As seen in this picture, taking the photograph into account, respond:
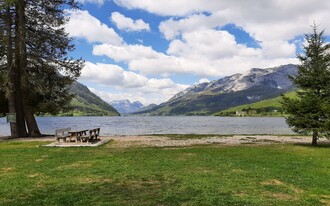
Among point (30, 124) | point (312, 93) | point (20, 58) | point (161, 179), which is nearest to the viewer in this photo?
point (161, 179)

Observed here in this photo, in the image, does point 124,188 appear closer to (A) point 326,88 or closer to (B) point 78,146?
(B) point 78,146

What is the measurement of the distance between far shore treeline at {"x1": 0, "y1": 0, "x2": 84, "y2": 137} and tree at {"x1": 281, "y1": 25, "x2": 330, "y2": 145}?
84.4ft

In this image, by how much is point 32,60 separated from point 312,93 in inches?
1228

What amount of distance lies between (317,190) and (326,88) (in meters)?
19.0

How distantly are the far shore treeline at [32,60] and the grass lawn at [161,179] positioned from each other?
55.8ft

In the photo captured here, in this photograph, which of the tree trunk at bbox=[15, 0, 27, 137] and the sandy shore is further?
the tree trunk at bbox=[15, 0, 27, 137]

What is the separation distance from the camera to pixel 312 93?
100 feet

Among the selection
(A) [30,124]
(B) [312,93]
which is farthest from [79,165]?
(A) [30,124]

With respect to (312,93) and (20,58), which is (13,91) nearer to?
(20,58)

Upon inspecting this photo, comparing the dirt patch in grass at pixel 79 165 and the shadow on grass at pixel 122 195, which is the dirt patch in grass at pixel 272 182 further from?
the dirt patch in grass at pixel 79 165

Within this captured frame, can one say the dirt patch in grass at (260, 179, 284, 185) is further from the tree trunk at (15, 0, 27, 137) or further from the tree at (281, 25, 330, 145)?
the tree trunk at (15, 0, 27, 137)

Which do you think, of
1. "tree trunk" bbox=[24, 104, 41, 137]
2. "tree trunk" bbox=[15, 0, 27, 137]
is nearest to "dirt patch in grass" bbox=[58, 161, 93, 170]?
"tree trunk" bbox=[15, 0, 27, 137]

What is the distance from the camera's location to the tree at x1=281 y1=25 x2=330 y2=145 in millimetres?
29609

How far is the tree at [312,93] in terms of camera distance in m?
29.6
